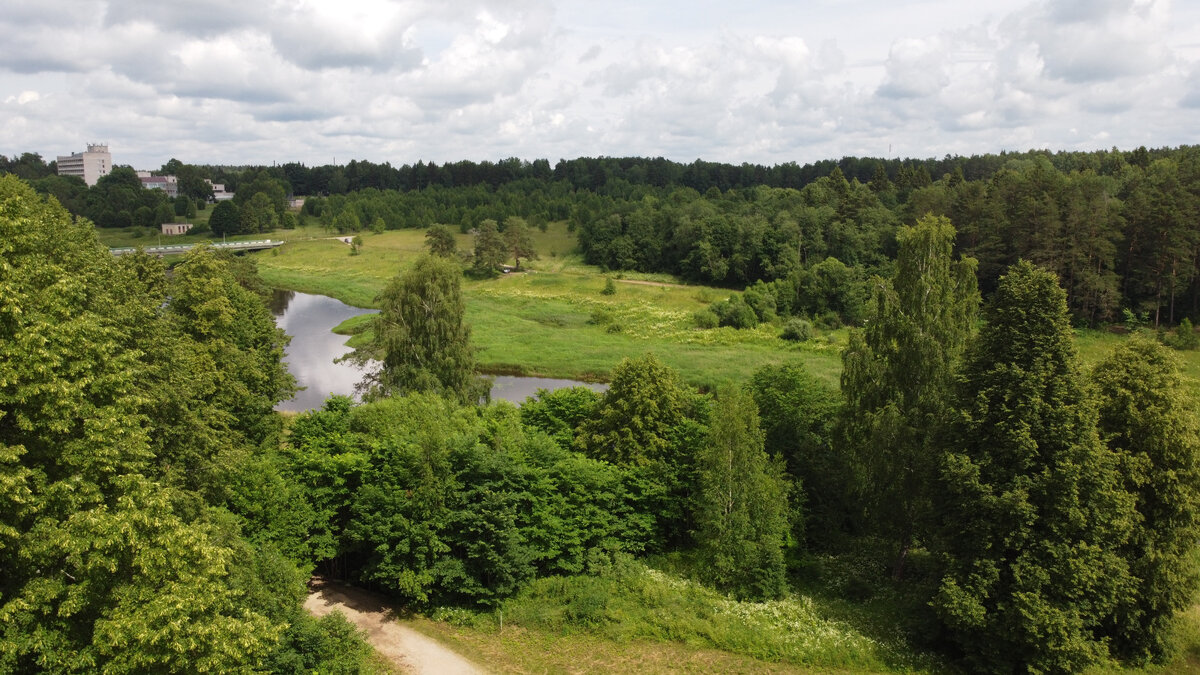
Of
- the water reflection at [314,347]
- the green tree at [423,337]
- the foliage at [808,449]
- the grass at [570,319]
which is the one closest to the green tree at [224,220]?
the grass at [570,319]

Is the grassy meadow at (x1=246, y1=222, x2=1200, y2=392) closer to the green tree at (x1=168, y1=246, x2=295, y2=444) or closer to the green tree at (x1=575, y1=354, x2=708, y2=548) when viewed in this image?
the green tree at (x1=575, y1=354, x2=708, y2=548)

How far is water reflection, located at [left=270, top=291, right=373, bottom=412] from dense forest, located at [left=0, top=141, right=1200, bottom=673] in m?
12.6

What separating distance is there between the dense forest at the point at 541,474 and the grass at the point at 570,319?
21.8 metres

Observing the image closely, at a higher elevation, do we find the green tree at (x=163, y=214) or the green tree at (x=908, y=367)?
the green tree at (x=163, y=214)

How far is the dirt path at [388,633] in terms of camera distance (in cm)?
2156

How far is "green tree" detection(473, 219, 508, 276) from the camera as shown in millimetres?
97812

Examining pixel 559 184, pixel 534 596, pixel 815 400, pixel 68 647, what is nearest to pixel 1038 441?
pixel 815 400

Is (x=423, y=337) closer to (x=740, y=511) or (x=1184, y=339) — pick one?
(x=740, y=511)

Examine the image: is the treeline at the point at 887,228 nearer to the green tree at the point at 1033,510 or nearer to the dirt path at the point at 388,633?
the green tree at the point at 1033,510

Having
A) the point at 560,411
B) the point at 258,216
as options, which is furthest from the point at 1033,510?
the point at 258,216

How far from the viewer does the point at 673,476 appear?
28578 millimetres

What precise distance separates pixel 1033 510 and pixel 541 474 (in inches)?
585

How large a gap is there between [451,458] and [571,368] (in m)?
32.3

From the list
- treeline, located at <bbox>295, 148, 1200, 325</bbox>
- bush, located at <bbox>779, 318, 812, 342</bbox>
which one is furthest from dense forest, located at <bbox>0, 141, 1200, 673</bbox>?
treeline, located at <bbox>295, 148, 1200, 325</bbox>
